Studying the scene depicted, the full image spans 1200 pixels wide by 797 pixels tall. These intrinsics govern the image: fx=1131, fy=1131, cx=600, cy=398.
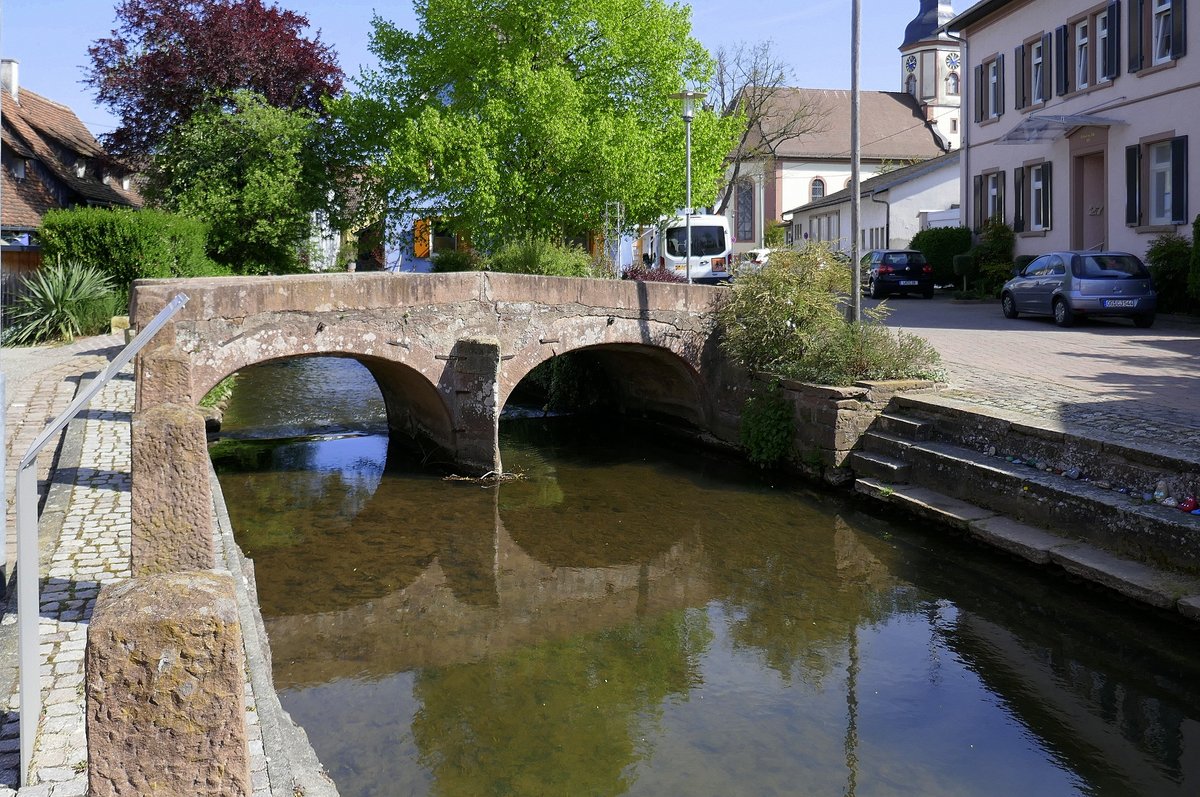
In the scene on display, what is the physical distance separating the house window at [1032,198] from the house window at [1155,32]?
3924mm

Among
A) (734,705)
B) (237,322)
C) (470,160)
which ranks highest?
(470,160)

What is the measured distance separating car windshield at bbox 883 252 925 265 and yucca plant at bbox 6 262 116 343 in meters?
18.7

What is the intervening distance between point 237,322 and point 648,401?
725cm

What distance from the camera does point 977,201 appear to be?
29125 mm

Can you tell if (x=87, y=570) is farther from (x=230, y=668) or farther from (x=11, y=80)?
(x=11, y=80)

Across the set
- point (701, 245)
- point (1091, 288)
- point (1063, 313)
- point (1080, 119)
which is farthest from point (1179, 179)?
point (701, 245)

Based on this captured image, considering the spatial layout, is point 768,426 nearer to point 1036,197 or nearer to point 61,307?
point 61,307

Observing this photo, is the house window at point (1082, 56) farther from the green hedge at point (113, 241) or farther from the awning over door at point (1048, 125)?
the green hedge at point (113, 241)

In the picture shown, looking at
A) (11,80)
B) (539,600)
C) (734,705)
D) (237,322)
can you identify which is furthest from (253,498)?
(11,80)

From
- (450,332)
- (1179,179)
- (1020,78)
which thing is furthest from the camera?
(1020,78)

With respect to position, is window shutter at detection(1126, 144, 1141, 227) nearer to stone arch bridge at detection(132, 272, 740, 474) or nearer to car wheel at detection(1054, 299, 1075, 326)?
car wheel at detection(1054, 299, 1075, 326)

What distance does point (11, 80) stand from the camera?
103 feet

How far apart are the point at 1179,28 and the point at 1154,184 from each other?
290cm

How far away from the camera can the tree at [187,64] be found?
87.7 feet
